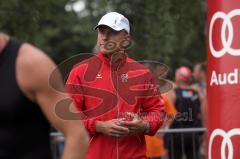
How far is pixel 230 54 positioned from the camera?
21.3ft

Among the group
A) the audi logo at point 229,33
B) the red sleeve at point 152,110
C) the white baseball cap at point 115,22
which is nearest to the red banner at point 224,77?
the audi logo at point 229,33

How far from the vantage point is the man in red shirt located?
6.37 m

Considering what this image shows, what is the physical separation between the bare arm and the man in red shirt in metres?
2.36

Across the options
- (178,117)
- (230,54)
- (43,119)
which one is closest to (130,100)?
(230,54)

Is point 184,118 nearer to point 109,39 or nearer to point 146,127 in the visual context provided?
point 146,127

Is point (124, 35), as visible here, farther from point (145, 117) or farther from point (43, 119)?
point (43, 119)

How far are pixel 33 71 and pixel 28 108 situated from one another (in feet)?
0.68

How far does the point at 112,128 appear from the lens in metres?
6.29

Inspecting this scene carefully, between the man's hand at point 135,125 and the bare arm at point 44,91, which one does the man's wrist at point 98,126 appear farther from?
the bare arm at point 44,91

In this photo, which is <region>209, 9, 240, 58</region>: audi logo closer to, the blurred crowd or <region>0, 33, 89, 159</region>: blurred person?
<region>0, 33, 89, 159</region>: blurred person

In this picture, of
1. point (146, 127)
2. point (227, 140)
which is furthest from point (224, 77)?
point (146, 127)

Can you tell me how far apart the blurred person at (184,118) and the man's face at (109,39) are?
4406mm

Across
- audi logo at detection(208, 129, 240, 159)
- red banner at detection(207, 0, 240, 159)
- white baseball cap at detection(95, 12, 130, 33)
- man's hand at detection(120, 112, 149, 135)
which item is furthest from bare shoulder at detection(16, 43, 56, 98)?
audi logo at detection(208, 129, 240, 159)

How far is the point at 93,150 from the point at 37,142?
249 centimetres
